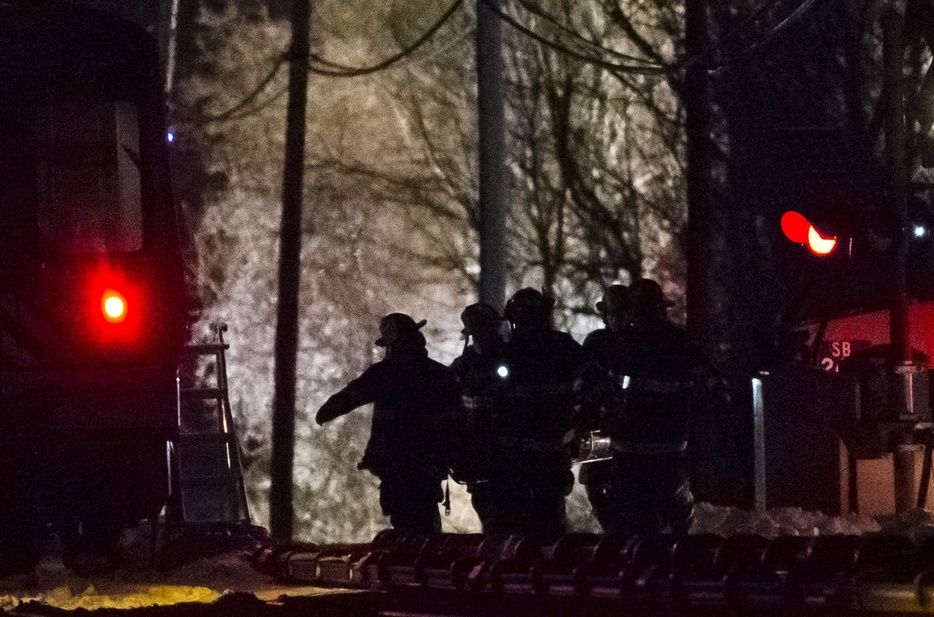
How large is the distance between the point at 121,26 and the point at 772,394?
508 cm

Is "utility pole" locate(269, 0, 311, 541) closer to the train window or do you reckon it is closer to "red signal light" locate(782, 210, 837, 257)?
the train window

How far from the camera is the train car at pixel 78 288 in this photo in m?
9.84

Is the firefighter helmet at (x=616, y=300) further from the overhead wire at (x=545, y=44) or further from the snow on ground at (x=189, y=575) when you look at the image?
the overhead wire at (x=545, y=44)

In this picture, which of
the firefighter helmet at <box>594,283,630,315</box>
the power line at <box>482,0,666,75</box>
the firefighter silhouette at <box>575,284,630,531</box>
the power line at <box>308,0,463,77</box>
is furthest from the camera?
the power line at <box>482,0,666,75</box>

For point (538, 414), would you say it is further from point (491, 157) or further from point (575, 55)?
point (575, 55)

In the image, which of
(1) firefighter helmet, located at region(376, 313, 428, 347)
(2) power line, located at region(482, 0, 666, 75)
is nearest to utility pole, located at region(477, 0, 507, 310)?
(2) power line, located at region(482, 0, 666, 75)

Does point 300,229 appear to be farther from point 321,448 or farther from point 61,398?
point 61,398

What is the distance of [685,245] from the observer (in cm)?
1545

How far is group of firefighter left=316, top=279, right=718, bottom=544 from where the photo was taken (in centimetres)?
919

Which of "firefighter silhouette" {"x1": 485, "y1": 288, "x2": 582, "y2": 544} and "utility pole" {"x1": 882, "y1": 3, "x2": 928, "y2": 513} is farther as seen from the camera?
"utility pole" {"x1": 882, "y1": 3, "x2": 928, "y2": 513}

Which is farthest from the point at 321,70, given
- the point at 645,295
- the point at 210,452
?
the point at 645,295

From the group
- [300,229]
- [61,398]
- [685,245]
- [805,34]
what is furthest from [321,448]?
[805,34]

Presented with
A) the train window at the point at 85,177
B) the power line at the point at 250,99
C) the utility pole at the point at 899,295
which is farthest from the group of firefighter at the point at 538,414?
the power line at the point at 250,99

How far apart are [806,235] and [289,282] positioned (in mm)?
5823
